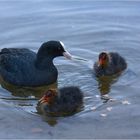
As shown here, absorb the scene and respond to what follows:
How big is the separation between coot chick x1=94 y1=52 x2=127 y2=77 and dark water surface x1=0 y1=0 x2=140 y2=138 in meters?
0.15

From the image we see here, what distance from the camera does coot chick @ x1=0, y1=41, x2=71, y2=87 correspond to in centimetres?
977

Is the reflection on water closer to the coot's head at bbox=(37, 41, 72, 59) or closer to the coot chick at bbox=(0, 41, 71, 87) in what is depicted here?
the coot chick at bbox=(0, 41, 71, 87)

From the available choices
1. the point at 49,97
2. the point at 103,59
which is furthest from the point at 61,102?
the point at 103,59

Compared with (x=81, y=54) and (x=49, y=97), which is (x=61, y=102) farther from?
(x=81, y=54)

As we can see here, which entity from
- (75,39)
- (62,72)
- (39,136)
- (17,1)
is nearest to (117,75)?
(62,72)

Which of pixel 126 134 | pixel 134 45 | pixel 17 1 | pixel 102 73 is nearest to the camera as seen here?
pixel 126 134

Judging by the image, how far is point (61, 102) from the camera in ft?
28.0

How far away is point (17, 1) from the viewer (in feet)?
46.3

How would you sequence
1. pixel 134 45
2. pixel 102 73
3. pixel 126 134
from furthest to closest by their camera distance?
pixel 134 45
pixel 102 73
pixel 126 134

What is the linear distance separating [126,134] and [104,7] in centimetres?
621

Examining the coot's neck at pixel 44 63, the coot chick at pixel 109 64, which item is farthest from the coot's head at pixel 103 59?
the coot's neck at pixel 44 63

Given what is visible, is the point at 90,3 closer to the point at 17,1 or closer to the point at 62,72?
the point at 17,1

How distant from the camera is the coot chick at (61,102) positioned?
335 inches

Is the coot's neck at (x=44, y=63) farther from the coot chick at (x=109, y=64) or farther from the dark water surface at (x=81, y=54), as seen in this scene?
the coot chick at (x=109, y=64)
